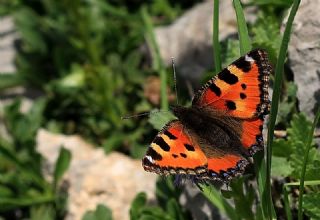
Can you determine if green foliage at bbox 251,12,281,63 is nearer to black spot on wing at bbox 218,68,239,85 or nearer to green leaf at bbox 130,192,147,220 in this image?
black spot on wing at bbox 218,68,239,85

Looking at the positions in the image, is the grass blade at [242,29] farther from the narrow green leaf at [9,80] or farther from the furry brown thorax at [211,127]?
the narrow green leaf at [9,80]

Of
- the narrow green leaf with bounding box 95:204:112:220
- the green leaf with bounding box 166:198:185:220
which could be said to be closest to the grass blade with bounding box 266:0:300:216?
the green leaf with bounding box 166:198:185:220

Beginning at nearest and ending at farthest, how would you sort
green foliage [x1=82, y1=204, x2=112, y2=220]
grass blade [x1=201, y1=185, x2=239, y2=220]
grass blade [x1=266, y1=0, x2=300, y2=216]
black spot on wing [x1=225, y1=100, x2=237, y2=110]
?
1. grass blade [x1=266, y1=0, x2=300, y2=216]
2. black spot on wing [x1=225, y1=100, x2=237, y2=110]
3. grass blade [x1=201, y1=185, x2=239, y2=220]
4. green foliage [x1=82, y1=204, x2=112, y2=220]

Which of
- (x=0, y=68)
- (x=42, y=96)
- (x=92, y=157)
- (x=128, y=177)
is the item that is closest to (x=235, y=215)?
(x=128, y=177)

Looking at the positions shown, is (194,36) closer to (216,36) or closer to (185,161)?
(216,36)

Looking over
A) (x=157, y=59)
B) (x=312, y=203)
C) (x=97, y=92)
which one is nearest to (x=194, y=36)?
(x=157, y=59)

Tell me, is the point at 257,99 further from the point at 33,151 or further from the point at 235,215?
the point at 33,151

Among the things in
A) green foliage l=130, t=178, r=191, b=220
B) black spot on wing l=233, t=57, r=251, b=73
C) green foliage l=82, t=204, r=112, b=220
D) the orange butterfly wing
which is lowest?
green foliage l=82, t=204, r=112, b=220
